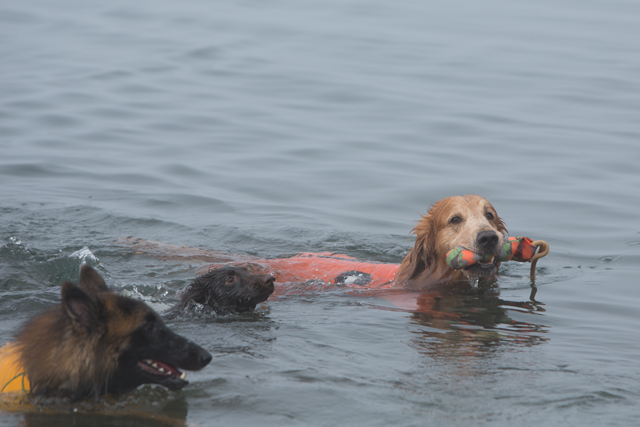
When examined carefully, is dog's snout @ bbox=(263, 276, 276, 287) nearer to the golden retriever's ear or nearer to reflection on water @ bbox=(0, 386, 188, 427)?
the golden retriever's ear

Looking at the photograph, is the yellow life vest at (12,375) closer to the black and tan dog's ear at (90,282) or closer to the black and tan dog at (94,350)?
the black and tan dog at (94,350)

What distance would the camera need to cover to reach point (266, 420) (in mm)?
4332

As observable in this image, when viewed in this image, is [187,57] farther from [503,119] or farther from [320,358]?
[320,358]

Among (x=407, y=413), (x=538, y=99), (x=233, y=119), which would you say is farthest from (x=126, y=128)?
(x=407, y=413)

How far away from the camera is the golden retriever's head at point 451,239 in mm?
6996

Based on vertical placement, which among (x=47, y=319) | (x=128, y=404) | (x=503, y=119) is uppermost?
(x=503, y=119)

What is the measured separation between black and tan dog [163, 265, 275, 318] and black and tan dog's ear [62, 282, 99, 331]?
2409 mm

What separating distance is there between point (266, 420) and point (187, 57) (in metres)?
20.7

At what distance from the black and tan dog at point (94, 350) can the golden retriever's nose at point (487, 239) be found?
3358 millimetres

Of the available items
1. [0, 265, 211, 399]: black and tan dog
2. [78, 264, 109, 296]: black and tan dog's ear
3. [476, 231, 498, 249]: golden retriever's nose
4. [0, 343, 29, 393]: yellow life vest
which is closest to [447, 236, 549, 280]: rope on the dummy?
[476, 231, 498, 249]: golden retriever's nose

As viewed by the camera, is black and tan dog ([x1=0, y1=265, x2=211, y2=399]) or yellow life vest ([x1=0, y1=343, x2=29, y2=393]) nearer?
black and tan dog ([x1=0, y1=265, x2=211, y2=399])

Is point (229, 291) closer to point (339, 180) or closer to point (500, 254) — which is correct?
point (500, 254)

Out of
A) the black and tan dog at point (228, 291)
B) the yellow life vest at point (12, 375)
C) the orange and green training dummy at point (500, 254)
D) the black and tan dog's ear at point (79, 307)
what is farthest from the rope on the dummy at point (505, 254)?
the yellow life vest at point (12, 375)

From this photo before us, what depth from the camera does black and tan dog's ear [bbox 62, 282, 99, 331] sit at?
3.87 metres
